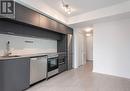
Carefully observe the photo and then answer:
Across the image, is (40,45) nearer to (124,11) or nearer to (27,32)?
(27,32)

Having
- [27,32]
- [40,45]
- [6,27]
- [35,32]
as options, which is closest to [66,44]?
[40,45]

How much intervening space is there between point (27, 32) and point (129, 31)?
383 cm

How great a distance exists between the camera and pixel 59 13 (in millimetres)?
4047

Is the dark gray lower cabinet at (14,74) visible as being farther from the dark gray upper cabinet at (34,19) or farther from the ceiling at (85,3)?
the ceiling at (85,3)

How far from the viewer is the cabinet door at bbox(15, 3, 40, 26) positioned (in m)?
2.47

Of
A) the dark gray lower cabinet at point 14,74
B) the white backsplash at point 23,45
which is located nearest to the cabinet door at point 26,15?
the white backsplash at point 23,45

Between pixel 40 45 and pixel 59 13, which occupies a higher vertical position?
pixel 59 13

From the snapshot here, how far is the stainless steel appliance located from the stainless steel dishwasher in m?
0.24

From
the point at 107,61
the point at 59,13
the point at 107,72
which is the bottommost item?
the point at 107,72

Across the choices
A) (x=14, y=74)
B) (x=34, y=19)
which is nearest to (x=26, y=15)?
(x=34, y=19)

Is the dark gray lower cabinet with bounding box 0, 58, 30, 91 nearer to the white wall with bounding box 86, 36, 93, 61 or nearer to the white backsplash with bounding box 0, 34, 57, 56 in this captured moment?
the white backsplash with bounding box 0, 34, 57, 56

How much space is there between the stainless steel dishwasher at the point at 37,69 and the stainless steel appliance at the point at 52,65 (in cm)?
24

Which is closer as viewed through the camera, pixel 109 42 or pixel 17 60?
pixel 17 60

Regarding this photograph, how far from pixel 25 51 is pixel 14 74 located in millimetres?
1133
